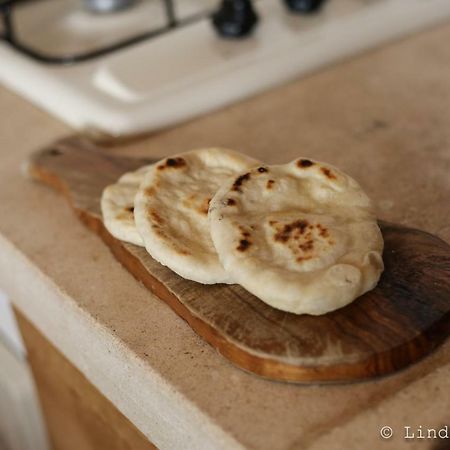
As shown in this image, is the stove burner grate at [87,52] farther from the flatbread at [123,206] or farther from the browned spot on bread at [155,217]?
the browned spot on bread at [155,217]

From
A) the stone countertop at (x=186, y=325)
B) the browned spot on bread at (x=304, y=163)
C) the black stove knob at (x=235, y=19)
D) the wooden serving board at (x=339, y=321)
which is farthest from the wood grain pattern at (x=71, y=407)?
the black stove knob at (x=235, y=19)

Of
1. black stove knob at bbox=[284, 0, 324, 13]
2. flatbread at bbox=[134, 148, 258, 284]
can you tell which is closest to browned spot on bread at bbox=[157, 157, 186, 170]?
flatbread at bbox=[134, 148, 258, 284]

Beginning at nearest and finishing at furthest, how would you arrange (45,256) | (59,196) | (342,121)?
(45,256) < (59,196) < (342,121)

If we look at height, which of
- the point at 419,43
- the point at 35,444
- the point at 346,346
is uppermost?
the point at 346,346

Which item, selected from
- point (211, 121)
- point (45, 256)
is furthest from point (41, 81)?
point (45, 256)

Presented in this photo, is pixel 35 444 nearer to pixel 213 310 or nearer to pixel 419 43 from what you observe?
pixel 213 310

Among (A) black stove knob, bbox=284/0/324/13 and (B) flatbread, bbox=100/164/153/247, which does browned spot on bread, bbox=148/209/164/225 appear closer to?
(B) flatbread, bbox=100/164/153/247

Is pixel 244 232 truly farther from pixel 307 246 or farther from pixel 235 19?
pixel 235 19
